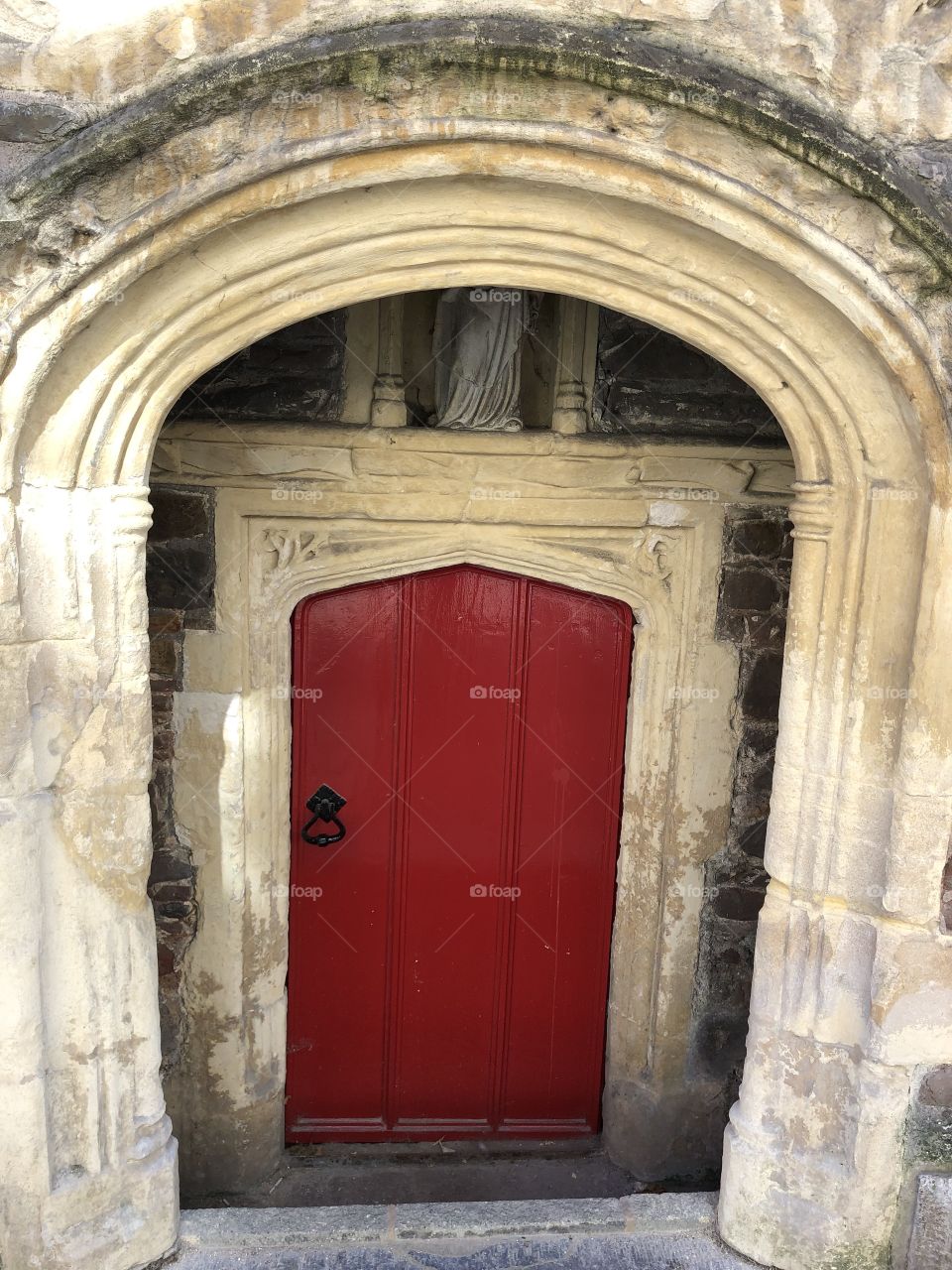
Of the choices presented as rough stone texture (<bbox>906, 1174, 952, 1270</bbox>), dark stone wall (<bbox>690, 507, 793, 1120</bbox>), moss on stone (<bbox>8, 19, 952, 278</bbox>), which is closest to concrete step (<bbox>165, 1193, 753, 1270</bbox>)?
rough stone texture (<bbox>906, 1174, 952, 1270</bbox>)

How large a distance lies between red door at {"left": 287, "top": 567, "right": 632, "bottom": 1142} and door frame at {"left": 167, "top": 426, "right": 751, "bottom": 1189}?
10 cm

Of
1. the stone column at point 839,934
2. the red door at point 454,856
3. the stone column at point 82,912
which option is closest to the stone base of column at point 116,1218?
the stone column at point 82,912

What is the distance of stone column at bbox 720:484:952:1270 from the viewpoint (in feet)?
8.47

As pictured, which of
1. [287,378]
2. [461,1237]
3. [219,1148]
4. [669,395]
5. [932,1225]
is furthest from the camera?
[219,1148]

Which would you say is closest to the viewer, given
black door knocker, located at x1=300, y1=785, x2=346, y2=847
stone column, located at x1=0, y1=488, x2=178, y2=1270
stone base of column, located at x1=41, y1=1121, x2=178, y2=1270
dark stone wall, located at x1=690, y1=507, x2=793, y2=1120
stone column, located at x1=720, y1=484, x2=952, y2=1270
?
stone column, located at x1=0, y1=488, x2=178, y2=1270

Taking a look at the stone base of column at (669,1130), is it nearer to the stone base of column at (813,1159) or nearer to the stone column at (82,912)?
the stone base of column at (813,1159)

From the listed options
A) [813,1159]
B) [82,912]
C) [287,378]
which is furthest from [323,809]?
[813,1159]

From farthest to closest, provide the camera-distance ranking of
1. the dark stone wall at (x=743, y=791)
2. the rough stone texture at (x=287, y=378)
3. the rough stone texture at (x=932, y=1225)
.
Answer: the dark stone wall at (x=743, y=791) → the rough stone texture at (x=287, y=378) → the rough stone texture at (x=932, y=1225)

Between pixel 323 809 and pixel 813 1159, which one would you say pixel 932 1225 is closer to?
pixel 813 1159

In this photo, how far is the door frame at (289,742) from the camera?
3.32 meters

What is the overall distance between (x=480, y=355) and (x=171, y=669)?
4.61 feet

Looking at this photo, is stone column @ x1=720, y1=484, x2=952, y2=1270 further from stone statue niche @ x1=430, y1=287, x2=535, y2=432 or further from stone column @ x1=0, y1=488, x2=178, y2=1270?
stone column @ x1=0, y1=488, x2=178, y2=1270

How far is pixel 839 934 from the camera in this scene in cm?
277

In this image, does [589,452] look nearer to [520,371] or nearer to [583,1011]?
[520,371]
